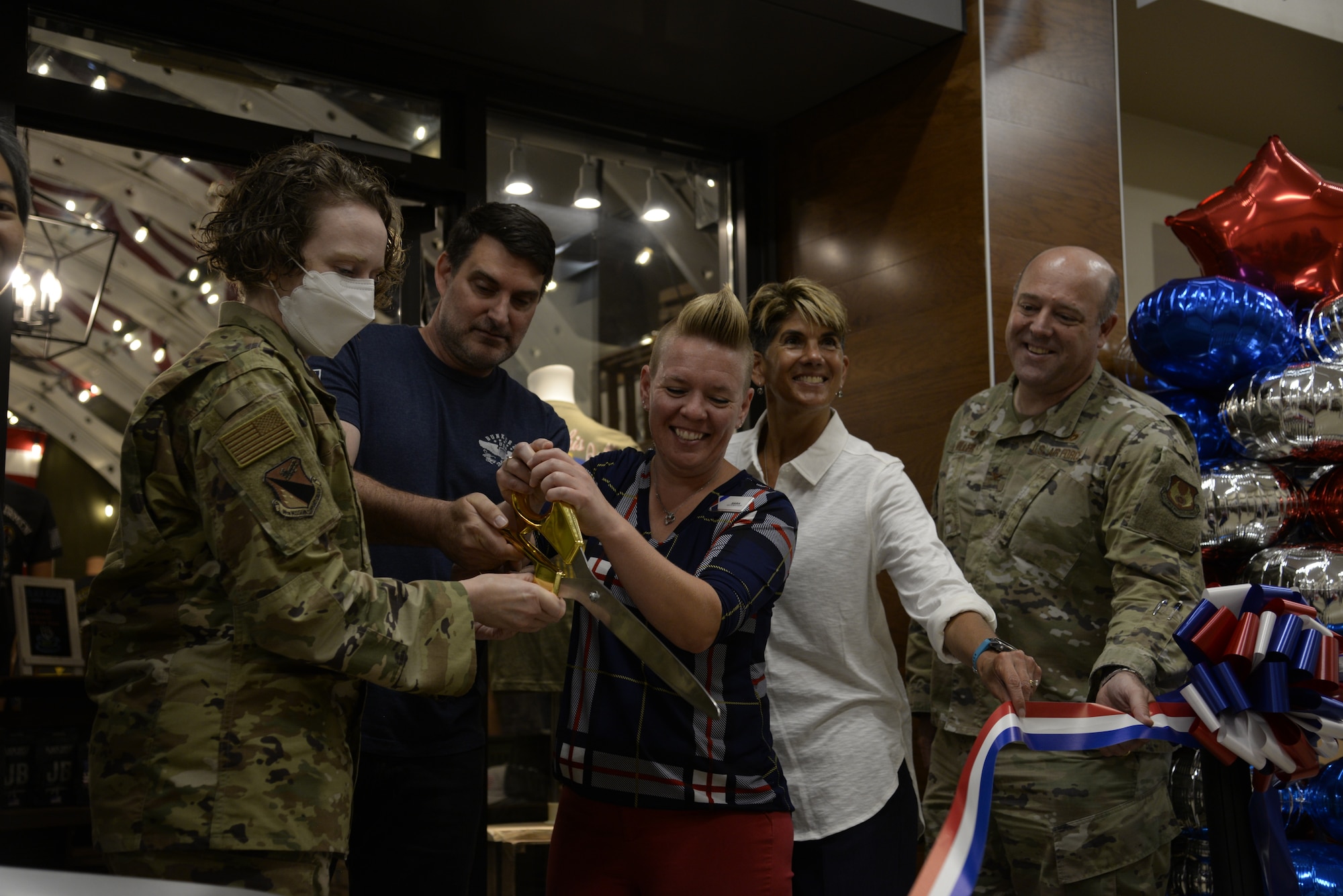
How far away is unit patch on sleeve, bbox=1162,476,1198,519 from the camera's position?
7.07ft

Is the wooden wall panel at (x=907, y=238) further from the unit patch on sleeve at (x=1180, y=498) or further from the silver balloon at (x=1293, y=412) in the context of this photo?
the unit patch on sleeve at (x=1180, y=498)

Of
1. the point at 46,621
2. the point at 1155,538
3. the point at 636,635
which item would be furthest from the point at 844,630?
the point at 46,621

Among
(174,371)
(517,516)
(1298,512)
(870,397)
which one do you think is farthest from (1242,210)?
(174,371)

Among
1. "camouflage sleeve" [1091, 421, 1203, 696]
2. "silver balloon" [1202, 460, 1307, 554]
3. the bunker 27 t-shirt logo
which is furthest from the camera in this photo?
"silver balloon" [1202, 460, 1307, 554]

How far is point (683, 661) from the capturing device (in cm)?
157

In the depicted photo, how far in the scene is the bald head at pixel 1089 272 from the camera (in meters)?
2.42

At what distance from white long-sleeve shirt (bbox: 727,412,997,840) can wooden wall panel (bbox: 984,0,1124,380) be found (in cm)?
122

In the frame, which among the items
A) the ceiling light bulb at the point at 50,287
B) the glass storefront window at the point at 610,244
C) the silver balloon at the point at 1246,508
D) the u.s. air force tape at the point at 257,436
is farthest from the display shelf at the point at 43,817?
the silver balloon at the point at 1246,508

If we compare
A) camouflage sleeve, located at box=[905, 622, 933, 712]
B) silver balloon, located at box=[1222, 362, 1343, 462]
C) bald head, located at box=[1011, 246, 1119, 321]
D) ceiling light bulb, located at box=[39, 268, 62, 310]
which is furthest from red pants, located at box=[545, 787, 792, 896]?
ceiling light bulb, located at box=[39, 268, 62, 310]

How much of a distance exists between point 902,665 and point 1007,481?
3.50 feet

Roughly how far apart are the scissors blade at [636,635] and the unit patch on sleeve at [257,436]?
16.5 inches

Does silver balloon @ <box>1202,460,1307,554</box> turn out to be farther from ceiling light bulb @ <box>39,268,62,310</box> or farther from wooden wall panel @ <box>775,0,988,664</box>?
ceiling light bulb @ <box>39,268,62,310</box>

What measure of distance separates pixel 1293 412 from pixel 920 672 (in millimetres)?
1138

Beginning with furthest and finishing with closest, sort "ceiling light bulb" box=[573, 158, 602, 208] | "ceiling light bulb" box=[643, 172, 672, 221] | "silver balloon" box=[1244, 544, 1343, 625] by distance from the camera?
"ceiling light bulb" box=[643, 172, 672, 221], "ceiling light bulb" box=[573, 158, 602, 208], "silver balloon" box=[1244, 544, 1343, 625]
